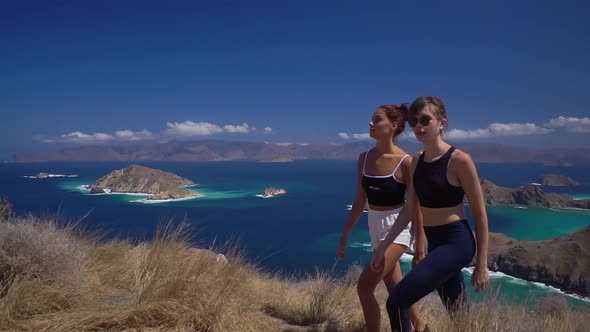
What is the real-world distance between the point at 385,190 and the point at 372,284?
2.00 ft

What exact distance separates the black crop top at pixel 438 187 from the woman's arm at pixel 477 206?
0.06m

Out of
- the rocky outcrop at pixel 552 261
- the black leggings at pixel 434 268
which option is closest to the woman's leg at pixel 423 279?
the black leggings at pixel 434 268

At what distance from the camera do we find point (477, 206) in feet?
7.23

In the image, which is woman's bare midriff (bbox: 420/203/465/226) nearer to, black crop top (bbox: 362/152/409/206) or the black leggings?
the black leggings

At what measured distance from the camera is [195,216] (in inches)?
2591

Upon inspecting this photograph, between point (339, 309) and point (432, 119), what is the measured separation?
2.12 metres

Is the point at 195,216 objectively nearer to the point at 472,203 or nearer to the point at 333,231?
the point at 333,231

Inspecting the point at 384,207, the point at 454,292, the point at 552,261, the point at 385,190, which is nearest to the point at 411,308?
the point at 454,292

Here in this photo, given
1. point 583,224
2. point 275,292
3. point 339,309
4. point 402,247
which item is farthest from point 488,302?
point 583,224

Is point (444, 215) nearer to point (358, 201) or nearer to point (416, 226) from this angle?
point (416, 226)

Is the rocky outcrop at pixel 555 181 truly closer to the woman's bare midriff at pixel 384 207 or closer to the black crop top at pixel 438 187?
the woman's bare midriff at pixel 384 207

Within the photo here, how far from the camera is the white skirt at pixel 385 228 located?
8.43ft

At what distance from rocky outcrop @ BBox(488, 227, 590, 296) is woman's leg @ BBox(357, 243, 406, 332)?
46927mm

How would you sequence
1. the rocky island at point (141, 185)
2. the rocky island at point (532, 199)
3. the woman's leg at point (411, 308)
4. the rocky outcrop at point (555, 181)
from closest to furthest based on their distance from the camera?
the woman's leg at point (411, 308) → the rocky island at point (532, 199) → the rocky island at point (141, 185) → the rocky outcrop at point (555, 181)
